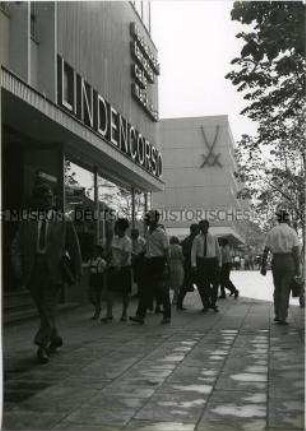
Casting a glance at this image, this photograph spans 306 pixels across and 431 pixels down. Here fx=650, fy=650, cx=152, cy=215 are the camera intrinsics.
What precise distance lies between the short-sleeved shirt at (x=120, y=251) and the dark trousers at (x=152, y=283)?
1.94ft

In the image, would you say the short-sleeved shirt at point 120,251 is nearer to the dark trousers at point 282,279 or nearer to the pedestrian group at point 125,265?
the pedestrian group at point 125,265

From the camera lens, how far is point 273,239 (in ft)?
32.0

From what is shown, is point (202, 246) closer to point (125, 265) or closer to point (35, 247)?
point (125, 265)

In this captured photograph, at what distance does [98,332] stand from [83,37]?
7686mm

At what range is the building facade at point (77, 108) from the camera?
10.7 m

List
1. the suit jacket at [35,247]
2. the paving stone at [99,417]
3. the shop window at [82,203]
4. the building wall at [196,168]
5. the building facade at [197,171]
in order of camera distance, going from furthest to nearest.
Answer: the building wall at [196,168] → the building facade at [197,171] → the shop window at [82,203] → the suit jacket at [35,247] → the paving stone at [99,417]

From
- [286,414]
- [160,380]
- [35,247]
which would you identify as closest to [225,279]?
[35,247]

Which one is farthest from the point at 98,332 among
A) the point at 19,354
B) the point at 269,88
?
the point at 269,88

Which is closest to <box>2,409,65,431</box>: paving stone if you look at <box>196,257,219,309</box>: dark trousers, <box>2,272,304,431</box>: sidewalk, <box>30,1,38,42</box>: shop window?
<box>2,272,304,431</box>: sidewalk

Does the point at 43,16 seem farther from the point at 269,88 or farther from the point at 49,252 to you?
the point at 49,252

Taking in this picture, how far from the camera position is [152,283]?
9.95 m

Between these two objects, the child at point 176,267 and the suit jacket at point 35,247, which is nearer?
the suit jacket at point 35,247

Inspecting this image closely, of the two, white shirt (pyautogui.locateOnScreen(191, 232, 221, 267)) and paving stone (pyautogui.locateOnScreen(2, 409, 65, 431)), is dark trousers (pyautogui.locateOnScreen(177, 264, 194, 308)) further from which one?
paving stone (pyautogui.locateOnScreen(2, 409, 65, 431))

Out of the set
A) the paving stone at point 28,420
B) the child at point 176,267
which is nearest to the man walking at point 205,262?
the child at point 176,267
